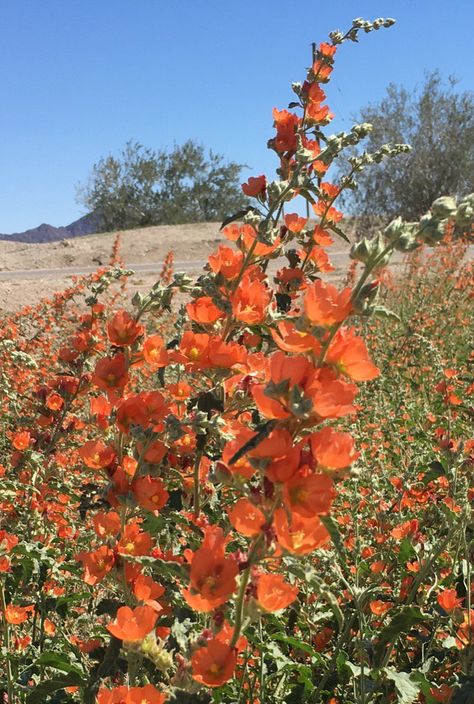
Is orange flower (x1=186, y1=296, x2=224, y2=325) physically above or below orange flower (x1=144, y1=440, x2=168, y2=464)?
above

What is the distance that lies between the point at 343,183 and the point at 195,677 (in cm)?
177

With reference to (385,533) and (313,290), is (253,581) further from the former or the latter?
(385,533)

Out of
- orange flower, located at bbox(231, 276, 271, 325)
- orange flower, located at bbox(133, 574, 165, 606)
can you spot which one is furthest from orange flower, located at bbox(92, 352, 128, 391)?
orange flower, located at bbox(133, 574, 165, 606)

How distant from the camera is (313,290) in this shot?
0.92 meters

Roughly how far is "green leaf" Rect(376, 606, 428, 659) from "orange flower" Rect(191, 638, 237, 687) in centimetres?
67

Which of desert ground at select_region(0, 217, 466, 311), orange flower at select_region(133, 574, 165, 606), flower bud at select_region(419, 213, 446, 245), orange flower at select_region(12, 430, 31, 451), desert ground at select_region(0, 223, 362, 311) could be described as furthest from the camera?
desert ground at select_region(0, 223, 362, 311)

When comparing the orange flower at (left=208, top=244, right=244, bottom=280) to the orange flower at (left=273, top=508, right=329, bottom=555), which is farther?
the orange flower at (left=208, top=244, right=244, bottom=280)

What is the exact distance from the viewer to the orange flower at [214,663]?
886mm

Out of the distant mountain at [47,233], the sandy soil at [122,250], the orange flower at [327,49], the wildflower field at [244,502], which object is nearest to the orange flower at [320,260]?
the wildflower field at [244,502]

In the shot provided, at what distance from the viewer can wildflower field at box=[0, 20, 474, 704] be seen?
0.89 meters

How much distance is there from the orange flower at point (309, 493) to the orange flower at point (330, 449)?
0.09ft

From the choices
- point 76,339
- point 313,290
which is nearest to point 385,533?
point 76,339

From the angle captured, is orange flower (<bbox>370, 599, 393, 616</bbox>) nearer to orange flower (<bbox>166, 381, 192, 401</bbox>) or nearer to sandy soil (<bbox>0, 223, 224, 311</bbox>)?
orange flower (<bbox>166, 381, 192, 401</bbox>)

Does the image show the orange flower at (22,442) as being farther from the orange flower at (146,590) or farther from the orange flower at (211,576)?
the orange flower at (211,576)
